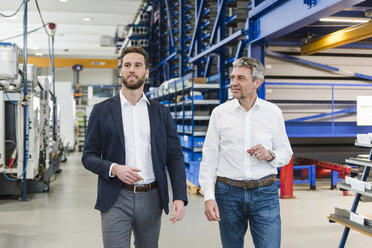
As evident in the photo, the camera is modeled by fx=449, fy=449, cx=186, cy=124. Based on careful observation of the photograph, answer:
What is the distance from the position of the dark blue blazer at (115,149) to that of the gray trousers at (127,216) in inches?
1.7

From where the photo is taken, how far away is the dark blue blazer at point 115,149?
217 cm

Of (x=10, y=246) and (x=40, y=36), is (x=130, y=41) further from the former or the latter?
(x=10, y=246)

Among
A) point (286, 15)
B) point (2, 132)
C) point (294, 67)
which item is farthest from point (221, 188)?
point (294, 67)

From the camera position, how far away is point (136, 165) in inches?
87.5

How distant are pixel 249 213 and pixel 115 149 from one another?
81 cm

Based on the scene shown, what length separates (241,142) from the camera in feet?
8.07

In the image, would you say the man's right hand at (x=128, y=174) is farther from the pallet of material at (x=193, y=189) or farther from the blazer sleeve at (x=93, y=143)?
→ the pallet of material at (x=193, y=189)

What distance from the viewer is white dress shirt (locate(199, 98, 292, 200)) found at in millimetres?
2434

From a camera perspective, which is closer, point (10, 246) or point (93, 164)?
point (93, 164)

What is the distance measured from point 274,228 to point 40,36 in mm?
20542

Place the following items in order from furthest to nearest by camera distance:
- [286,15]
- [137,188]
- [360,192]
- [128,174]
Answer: [286,15] → [360,192] → [137,188] → [128,174]

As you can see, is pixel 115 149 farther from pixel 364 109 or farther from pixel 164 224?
pixel 364 109

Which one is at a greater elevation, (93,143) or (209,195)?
(93,143)

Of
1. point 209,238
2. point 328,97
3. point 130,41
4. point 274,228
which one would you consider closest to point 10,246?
point 209,238
